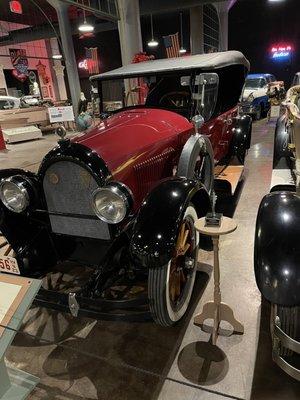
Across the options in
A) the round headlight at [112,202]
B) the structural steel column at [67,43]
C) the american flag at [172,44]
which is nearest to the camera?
the round headlight at [112,202]

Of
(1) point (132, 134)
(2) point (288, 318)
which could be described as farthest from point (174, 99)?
(2) point (288, 318)

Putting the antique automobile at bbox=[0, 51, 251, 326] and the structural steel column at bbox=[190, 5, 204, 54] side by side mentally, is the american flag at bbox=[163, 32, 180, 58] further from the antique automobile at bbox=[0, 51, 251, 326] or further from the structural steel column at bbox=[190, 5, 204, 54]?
the antique automobile at bbox=[0, 51, 251, 326]

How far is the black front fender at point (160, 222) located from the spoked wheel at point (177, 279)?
0.10 metres

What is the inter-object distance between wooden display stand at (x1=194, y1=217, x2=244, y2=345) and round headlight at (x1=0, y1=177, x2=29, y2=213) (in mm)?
1297

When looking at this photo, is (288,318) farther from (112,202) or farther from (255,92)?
(255,92)

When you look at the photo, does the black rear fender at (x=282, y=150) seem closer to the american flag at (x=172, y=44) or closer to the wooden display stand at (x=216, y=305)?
the wooden display stand at (x=216, y=305)

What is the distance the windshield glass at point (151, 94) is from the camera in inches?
141

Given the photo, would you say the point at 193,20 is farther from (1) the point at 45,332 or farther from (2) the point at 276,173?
(1) the point at 45,332

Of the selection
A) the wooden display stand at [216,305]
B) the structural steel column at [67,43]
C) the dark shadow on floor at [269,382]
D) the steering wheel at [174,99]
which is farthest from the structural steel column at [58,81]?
the dark shadow on floor at [269,382]

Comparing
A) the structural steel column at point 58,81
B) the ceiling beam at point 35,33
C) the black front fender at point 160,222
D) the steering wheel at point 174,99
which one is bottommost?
the black front fender at point 160,222

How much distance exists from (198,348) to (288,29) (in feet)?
67.4

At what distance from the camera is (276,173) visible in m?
3.84

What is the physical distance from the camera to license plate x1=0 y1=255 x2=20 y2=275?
7.18 ft

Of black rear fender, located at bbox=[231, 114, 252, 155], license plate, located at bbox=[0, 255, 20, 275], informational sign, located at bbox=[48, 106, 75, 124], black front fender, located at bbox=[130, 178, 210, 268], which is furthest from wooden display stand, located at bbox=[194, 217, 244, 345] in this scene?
informational sign, located at bbox=[48, 106, 75, 124]
